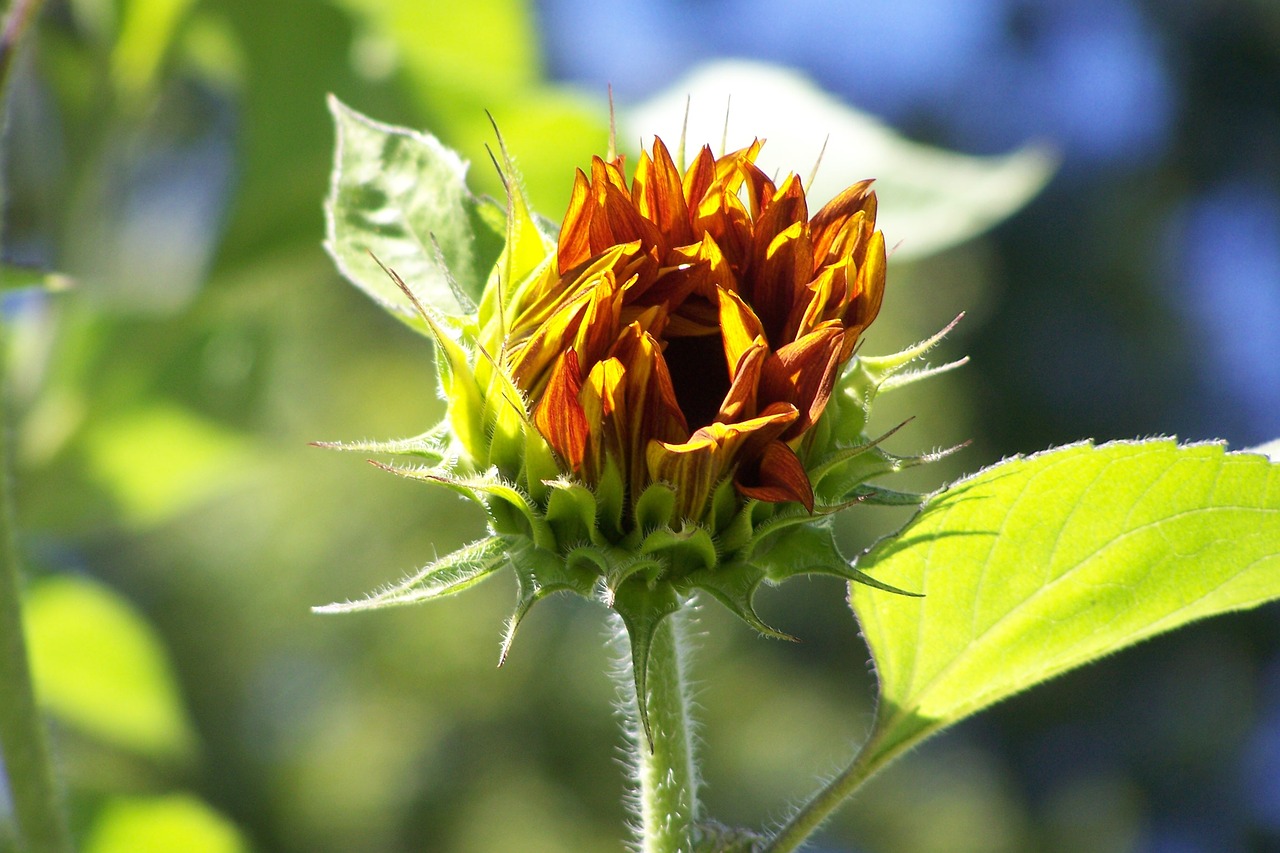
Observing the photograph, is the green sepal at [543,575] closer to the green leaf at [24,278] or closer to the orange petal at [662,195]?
the orange petal at [662,195]

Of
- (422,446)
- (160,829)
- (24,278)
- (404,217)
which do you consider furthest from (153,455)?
(422,446)

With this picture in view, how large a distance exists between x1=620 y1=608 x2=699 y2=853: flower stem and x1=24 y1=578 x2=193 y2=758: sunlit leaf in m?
1.03

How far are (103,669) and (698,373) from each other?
1183 millimetres

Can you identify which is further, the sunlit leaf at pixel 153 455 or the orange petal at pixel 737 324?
the sunlit leaf at pixel 153 455

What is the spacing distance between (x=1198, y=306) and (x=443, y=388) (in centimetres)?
1401

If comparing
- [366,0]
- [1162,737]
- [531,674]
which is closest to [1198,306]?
[1162,737]

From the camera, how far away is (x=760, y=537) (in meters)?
0.66

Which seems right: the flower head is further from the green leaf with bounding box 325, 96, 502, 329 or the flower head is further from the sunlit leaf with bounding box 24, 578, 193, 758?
the sunlit leaf with bounding box 24, 578, 193, 758

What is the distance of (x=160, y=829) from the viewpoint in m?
1.24

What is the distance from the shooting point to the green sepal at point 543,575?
650 millimetres

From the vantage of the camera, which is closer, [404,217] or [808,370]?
[808,370]

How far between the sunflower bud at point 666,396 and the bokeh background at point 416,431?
8.3 inches

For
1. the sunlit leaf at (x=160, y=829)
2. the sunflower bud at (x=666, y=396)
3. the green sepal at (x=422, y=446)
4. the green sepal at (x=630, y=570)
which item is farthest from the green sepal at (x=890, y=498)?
the sunlit leaf at (x=160, y=829)

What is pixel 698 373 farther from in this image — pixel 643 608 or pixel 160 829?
pixel 160 829
